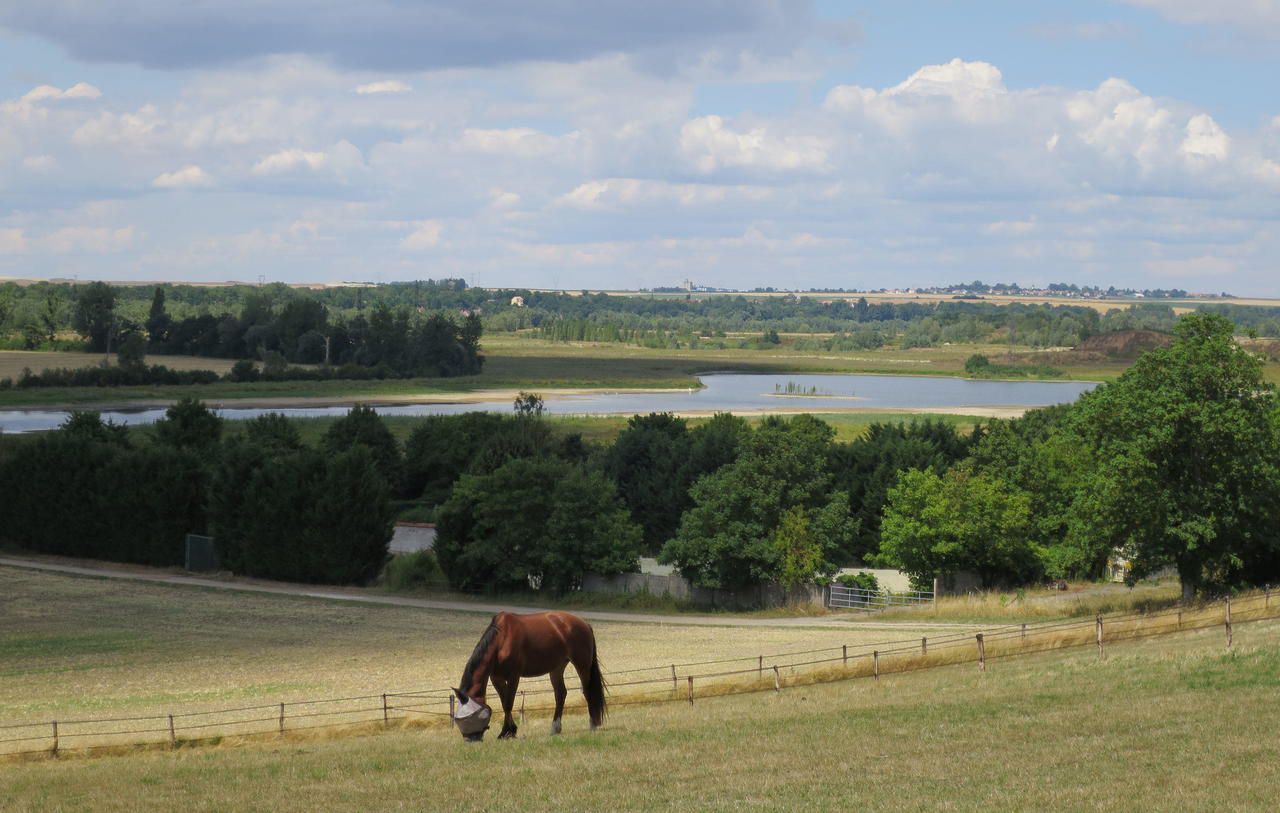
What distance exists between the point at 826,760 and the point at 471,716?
5.79m

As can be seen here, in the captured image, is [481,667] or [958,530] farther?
[958,530]

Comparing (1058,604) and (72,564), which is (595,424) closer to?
(72,564)

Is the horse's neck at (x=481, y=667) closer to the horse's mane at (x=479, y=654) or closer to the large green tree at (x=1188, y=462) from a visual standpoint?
the horse's mane at (x=479, y=654)

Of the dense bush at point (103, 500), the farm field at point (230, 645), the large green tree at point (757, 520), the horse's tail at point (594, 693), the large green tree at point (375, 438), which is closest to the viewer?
the horse's tail at point (594, 693)

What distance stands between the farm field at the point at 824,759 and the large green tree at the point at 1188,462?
20.8 metres

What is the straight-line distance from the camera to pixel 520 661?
75.7 feet

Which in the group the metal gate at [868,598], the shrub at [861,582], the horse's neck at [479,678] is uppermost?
the horse's neck at [479,678]

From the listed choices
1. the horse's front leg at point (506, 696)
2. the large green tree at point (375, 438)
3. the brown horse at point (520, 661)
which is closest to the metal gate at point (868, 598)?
the brown horse at point (520, 661)

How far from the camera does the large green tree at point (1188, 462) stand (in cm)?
4919

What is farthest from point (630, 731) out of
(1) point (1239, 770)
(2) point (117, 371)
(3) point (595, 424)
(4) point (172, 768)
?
(2) point (117, 371)

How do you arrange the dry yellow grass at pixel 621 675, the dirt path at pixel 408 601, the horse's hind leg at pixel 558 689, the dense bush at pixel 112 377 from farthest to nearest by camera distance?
1. the dense bush at pixel 112 377
2. the dirt path at pixel 408 601
3. the dry yellow grass at pixel 621 675
4. the horse's hind leg at pixel 558 689

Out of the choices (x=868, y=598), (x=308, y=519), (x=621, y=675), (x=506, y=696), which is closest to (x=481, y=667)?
(x=506, y=696)

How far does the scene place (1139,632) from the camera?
37625mm

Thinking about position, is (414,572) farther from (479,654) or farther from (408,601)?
(479,654)
